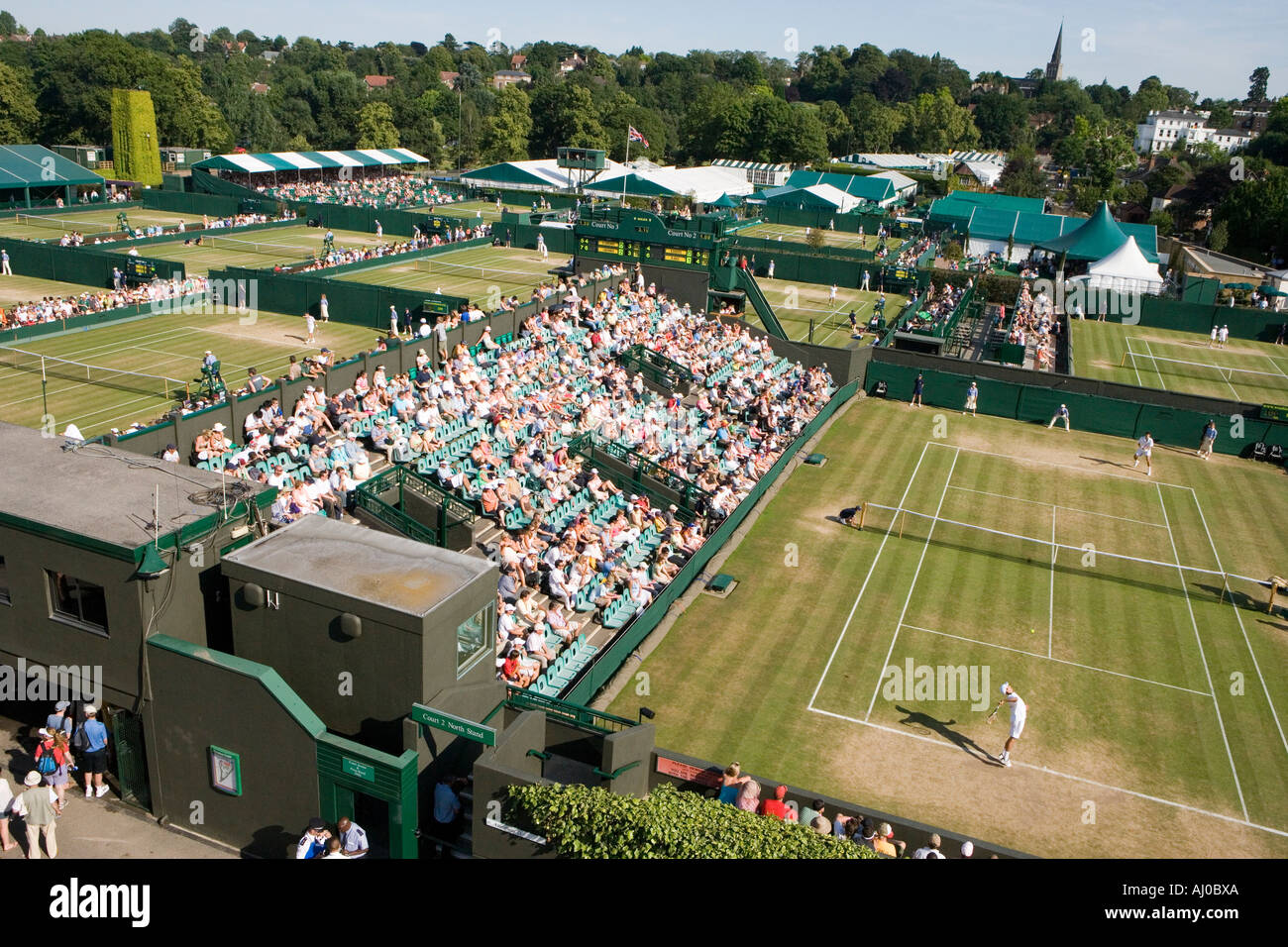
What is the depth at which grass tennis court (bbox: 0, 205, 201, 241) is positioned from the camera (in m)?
58.3

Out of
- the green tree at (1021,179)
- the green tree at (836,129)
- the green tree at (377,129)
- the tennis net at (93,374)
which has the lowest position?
the tennis net at (93,374)

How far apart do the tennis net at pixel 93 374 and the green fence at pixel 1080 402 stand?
26.5 metres

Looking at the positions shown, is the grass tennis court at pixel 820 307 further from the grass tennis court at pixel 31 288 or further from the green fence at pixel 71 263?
the grass tennis court at pixel 31 288

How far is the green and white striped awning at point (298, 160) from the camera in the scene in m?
78.8

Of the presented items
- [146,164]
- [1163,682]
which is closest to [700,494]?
[1163,682]

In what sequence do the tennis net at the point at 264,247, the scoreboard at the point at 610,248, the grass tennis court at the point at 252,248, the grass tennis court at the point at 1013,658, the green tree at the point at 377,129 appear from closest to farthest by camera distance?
the grass tennis court at the point at 1013,658, the scoreboard at the point at 610,248, the grass tennis court at the point at 252,248, the tennis net at the point at 264,247, the green tree at the point at 377,129

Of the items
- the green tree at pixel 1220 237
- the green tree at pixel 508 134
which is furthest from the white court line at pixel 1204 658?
the green tree at pixel 508 134

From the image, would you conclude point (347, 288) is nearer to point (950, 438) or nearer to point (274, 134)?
point (950, 438)

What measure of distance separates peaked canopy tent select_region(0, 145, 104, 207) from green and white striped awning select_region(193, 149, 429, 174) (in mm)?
9974

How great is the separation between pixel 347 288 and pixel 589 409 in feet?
53.2

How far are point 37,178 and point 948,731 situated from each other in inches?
2810

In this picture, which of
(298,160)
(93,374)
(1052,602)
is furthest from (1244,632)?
(298,160)
